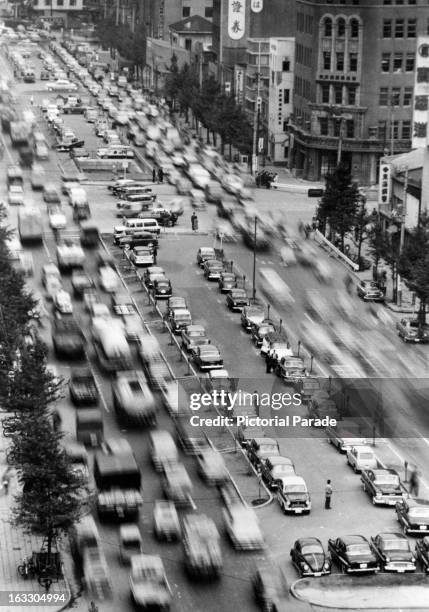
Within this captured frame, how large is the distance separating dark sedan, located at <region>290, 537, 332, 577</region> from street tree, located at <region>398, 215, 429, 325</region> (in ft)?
103

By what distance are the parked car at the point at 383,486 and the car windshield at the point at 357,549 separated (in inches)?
236

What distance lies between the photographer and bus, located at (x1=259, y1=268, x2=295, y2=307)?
9625 centimetres

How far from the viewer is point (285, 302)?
315 ft

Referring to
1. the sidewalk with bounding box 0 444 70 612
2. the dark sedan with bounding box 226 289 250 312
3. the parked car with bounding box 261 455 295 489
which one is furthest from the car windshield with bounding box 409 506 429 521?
the dark sedan with bounding box 226 289 250 312

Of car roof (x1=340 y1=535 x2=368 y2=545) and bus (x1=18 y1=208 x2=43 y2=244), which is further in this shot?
bus (x1=18 y1=208 x2=43 y2=244)

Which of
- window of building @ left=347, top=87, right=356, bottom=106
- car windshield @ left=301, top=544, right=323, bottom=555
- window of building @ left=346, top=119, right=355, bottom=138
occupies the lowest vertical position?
car windshield @ left=301, top=544, right=323, bottom=555

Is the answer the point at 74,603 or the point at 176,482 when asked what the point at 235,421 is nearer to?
the point at 176,482

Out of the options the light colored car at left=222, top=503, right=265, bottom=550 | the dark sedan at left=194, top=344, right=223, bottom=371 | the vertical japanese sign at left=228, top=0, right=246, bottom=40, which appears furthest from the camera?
the vertical japanese sign at left=228, top=0, right=246, bottom=40

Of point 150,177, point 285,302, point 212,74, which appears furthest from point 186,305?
point 212,74

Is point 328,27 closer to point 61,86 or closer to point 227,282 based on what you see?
point 227,282

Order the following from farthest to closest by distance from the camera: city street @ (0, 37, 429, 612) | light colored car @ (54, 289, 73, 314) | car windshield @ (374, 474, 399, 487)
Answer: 1. light colored car @ (54, 289, 73, 314)
2. car windshield @ (374, 474, 399, 487)
3. city street @ (0, 37, 429, 612)

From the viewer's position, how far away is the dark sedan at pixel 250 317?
294ft

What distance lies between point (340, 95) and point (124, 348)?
2284 inches

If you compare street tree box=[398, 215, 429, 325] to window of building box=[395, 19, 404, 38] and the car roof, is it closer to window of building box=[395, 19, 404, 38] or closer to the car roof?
the car roof
